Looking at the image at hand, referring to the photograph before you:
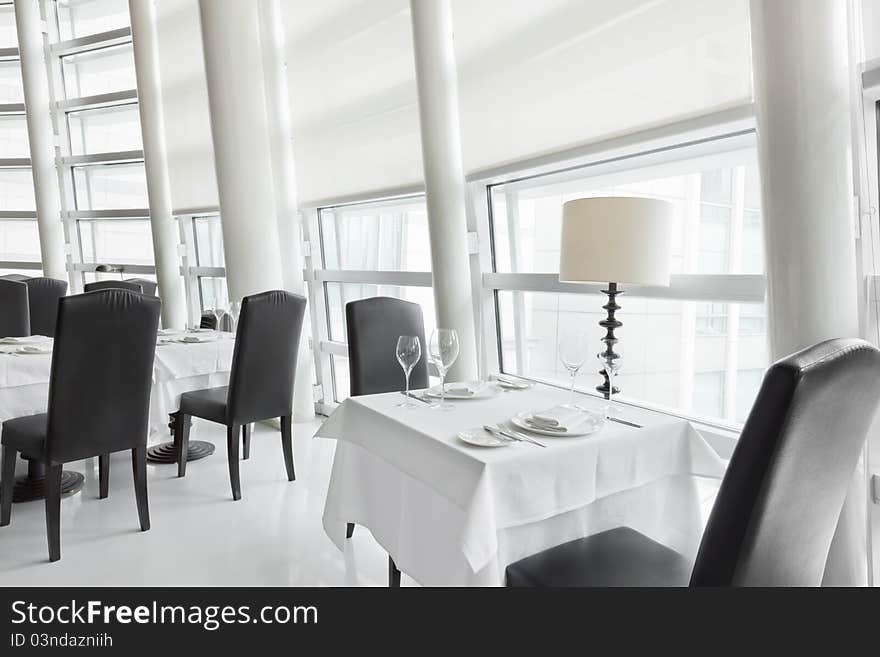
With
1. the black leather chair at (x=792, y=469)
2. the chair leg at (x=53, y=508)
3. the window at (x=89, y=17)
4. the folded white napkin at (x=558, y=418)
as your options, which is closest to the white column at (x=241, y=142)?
the chair leg at (x=53, y=508)

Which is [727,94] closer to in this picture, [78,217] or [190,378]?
[190,378]

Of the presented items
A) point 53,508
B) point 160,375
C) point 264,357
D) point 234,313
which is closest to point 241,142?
point 234,313

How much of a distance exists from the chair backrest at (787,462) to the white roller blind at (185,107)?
560cm

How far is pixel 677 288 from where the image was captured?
2.65 meters

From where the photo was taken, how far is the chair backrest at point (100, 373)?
8.94 feet

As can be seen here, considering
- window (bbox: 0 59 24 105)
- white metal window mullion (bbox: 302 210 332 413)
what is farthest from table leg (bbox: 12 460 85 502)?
window (bbox: 0 59 24 105)

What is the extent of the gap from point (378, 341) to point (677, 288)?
1.39 m

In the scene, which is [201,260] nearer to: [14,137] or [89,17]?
[89,17]

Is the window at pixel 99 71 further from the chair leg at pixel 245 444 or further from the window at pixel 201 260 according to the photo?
the chair leg at pixel 245 444

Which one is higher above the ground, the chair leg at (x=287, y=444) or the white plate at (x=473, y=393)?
the white plate at (x=473, y=393)

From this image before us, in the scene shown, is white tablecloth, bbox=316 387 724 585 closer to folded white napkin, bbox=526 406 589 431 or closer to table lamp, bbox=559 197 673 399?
folded white napkin, bbox=526 406 589 431

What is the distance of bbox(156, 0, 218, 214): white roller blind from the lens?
235 inches

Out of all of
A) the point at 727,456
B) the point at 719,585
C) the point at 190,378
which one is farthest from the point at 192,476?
the point at 719,585

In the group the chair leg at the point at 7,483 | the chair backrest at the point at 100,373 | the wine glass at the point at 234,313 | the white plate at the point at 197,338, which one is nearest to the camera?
the chair backrest at the point at 100,373
